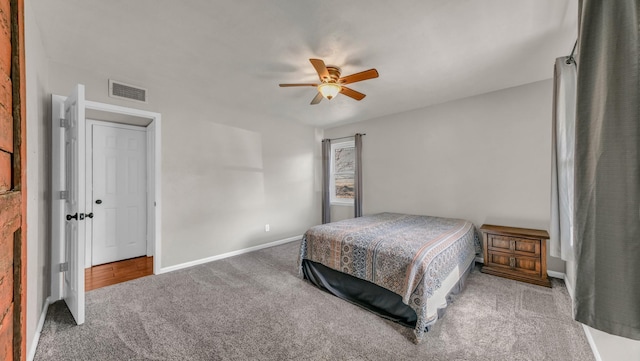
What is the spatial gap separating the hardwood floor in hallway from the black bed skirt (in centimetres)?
219

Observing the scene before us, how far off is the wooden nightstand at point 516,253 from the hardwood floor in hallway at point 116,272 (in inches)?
169

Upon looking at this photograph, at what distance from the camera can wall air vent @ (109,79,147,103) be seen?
2845 millimetres

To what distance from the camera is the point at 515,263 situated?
2955 mm

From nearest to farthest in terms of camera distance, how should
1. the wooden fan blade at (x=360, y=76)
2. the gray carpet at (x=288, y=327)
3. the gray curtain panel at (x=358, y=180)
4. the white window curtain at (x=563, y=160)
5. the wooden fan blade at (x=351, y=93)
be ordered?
the gray carpet at (x=288, y=327)
the white window curtain at (x=563, y=160)
the wooden fan blade at (x=360, y=76)
the wooden fan blade at (x=351, y=93)
the gray curtain panel at (x=358, y=180)

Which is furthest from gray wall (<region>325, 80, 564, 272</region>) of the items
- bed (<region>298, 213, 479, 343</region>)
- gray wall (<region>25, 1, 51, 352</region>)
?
gray wall (<region>25, 1, 51, 352</region>)

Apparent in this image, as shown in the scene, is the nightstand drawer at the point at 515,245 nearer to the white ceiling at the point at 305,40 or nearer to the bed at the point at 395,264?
the bed at the point at 395,264

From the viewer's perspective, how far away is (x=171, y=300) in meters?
2.52

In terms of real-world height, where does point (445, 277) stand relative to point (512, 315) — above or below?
above

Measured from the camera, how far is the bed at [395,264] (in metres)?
1.99

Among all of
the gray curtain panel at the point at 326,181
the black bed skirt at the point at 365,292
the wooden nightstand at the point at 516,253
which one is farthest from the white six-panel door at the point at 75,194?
the wooden nightstand at the point at 516,253

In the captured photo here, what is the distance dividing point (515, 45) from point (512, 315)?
2.40 metres

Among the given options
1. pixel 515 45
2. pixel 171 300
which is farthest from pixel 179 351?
pixel 515 45

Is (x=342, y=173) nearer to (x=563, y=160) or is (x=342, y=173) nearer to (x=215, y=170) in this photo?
(x=215, y=170)

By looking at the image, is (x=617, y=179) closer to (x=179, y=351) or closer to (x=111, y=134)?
(x=179, y=351)
